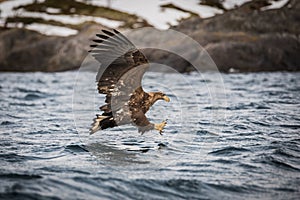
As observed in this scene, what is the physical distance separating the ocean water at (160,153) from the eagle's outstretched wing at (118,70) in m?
0.64

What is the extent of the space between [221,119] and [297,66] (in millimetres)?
16094

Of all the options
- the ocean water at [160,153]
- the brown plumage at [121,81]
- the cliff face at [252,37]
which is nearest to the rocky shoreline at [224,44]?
the cliff face at [252,37]

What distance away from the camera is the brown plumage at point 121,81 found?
668 cm

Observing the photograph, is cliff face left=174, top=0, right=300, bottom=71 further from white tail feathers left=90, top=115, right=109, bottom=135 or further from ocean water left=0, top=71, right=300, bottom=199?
white tail feathers left=90, top=115, right=109, bottom=135

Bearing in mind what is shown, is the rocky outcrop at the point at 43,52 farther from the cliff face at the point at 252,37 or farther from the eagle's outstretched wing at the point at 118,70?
the eagle's outstretched wing at the point at 118,70

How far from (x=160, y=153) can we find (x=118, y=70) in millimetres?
1361

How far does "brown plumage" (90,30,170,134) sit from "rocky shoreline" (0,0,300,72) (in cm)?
1743

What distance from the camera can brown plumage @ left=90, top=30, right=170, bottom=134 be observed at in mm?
6676

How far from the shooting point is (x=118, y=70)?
6812 millimetres

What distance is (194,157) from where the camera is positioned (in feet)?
21.2

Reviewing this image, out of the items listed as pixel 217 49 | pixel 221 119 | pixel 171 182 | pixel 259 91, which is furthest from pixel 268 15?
pixel 171 182

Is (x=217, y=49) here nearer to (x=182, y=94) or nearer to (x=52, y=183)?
(x=182, y=94)

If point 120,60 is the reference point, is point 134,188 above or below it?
below

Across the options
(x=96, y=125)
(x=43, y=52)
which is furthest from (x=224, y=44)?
(x=96, y=125)
